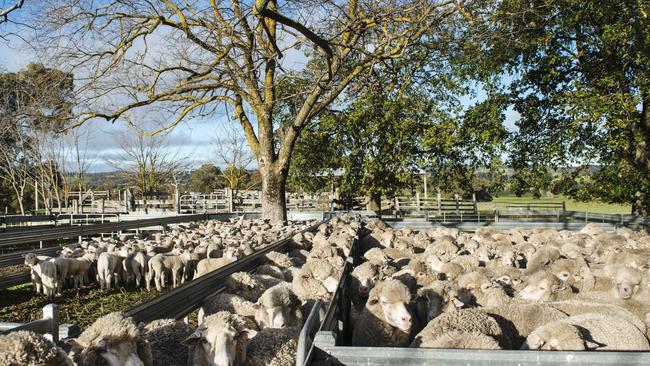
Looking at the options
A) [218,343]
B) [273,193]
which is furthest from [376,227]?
[218,343]

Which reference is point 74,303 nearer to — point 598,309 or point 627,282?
point 598,309

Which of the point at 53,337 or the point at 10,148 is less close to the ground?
the point at 10,148

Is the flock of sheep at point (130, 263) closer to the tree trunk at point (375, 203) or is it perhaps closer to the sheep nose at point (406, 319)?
the sheep nose at point (406, 319)

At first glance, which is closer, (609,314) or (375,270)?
(609,314)

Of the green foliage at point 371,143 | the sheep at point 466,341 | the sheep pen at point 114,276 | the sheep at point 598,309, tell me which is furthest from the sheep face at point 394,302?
the green foliage at point 371,143

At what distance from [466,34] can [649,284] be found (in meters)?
10.3

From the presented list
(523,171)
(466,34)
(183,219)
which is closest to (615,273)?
(466,34)

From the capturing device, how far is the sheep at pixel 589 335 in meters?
3.17

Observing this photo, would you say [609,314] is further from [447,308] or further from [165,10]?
[165,10]

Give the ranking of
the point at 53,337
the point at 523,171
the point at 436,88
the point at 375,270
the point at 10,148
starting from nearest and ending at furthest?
1. the point at 53,337
2. the point at 375,270
3. the point at 523,171
4. the point at 436,88
5. the point at 10,148

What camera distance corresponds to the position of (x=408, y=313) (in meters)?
4.14

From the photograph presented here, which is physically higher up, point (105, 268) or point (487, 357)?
point (487, 357)

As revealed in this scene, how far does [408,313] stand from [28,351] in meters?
2.80

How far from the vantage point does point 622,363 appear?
2.45 metres
